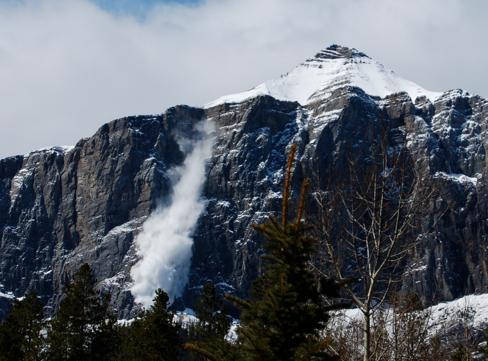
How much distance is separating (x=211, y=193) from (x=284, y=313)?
598ft

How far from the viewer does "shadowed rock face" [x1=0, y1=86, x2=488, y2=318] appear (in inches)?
6983

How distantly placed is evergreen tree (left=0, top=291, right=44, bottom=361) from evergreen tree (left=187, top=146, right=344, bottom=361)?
27.7 metres

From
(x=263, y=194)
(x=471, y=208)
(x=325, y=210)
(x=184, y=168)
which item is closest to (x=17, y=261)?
(x=184, y=168)

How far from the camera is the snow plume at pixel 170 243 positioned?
17675 centimetres

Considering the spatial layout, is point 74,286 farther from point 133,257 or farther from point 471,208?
point 471,208

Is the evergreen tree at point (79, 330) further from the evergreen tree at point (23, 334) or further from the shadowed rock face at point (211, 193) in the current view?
the shadowed rock face at point (211, 193)

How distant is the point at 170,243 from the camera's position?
181875mm

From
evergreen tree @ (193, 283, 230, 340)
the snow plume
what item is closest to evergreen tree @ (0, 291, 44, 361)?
evergreen tree @ (193, 283, 230, 340)

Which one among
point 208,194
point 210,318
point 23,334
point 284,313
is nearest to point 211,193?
point 208,194

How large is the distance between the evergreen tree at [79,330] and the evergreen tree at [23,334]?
1.28 m

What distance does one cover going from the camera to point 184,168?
196 meters

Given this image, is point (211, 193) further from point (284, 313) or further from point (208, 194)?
point (284, 313)

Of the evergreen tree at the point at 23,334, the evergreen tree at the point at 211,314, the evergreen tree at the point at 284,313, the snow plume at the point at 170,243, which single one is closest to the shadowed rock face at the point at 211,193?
the snow plume at the point at 170,243

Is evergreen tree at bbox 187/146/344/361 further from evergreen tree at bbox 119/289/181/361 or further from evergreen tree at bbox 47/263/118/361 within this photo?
evergreen tree at bbox 119/289/181/361
